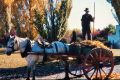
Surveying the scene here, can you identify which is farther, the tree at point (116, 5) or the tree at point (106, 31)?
the tree at point (106, 31)

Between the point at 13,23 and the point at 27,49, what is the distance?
4089cm

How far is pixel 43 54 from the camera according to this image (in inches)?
634

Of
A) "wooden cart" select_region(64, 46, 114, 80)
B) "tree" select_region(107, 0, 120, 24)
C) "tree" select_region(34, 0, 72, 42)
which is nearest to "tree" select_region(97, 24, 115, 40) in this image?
"tree" select_region(34, 0, 72, 42)

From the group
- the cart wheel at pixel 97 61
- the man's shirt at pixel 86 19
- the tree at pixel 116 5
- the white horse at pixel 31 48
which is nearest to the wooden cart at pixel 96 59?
the cart wheel at pixel 97 61

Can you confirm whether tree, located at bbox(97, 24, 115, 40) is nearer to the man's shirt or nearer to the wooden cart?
the man's shirt

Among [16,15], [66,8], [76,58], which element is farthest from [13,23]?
[76,58]

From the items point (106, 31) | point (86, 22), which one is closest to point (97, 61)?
point (86, 22)

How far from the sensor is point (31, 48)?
635 inches

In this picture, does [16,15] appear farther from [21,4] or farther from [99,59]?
[99,59]

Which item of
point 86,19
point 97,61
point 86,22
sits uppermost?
point 86,19

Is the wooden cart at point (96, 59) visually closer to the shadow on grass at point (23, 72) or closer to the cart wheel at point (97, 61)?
the cart wheel at point (97, 61)

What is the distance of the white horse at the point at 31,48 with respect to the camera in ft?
52.5

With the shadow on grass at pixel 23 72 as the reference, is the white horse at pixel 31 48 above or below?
A: above

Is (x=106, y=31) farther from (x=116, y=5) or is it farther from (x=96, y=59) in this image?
(x=96, y=59)
